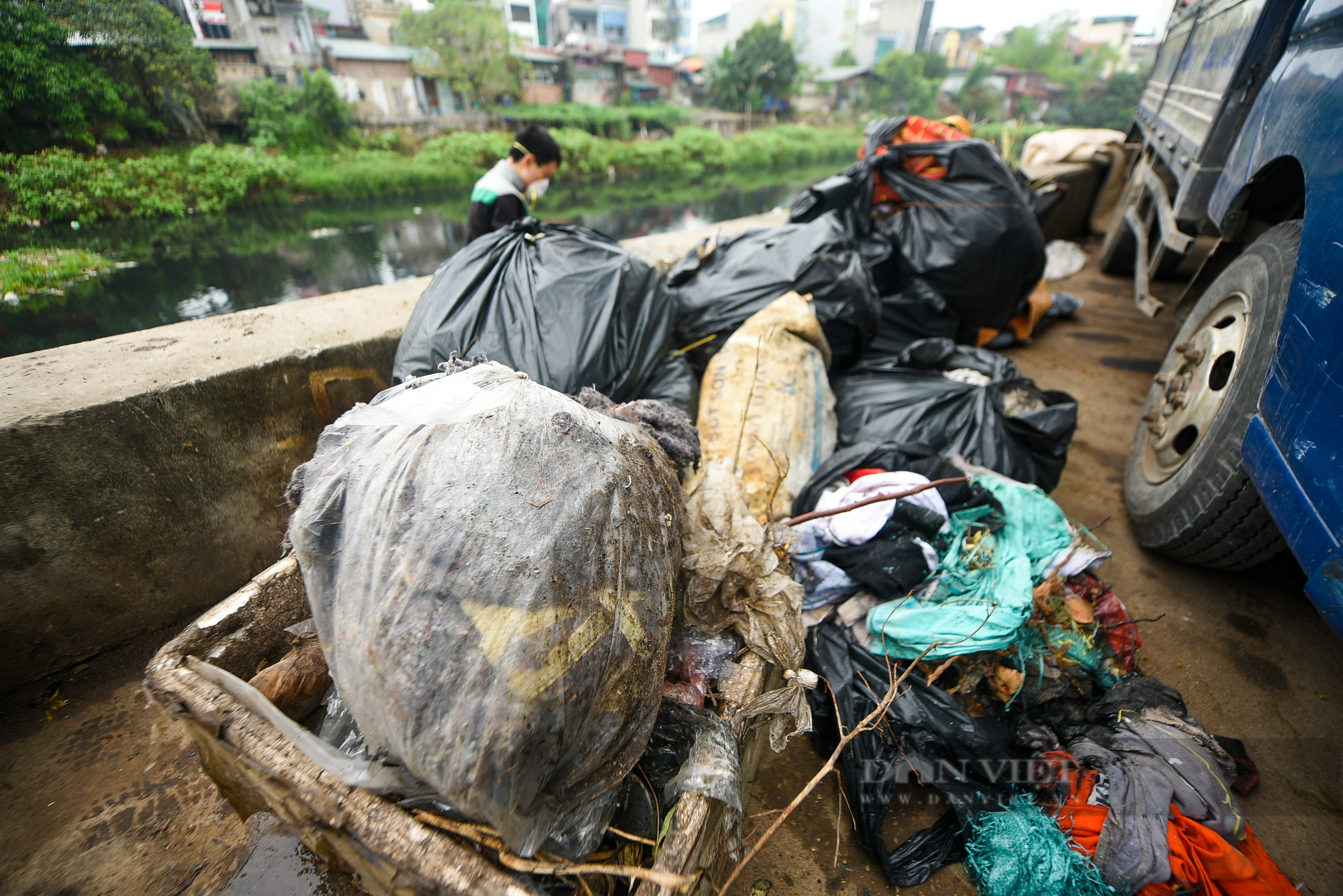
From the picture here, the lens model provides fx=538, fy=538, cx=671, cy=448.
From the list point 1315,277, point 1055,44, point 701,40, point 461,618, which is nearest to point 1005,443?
point 1315,277

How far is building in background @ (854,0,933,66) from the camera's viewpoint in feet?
149

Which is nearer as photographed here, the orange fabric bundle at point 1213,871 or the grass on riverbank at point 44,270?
the orange fabric bundle at point 1213,871

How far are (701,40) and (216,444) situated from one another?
212ft

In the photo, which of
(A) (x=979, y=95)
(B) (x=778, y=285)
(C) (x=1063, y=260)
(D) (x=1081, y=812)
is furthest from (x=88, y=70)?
(A) (x=979, y=95)

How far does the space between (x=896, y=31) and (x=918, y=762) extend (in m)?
61.2

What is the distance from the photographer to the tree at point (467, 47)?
41.1 feet

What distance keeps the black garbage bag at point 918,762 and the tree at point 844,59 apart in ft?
165

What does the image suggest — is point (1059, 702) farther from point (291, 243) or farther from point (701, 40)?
point (701, 40)

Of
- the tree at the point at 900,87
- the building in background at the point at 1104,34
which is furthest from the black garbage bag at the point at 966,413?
the building in background at the point at 1104,34

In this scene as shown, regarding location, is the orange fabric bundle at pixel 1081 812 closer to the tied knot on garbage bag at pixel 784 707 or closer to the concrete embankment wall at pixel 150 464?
the tied knot on garbage bag at pixel 784 707

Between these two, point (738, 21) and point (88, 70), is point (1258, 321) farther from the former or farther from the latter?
point (738, 21)

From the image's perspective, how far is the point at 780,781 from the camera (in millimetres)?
1404

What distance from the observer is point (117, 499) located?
4.50 ft

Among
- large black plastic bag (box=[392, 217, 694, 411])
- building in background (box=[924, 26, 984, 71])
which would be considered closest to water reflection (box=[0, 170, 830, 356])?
large black plastic bag (box=[392, 217, 694, 411])
